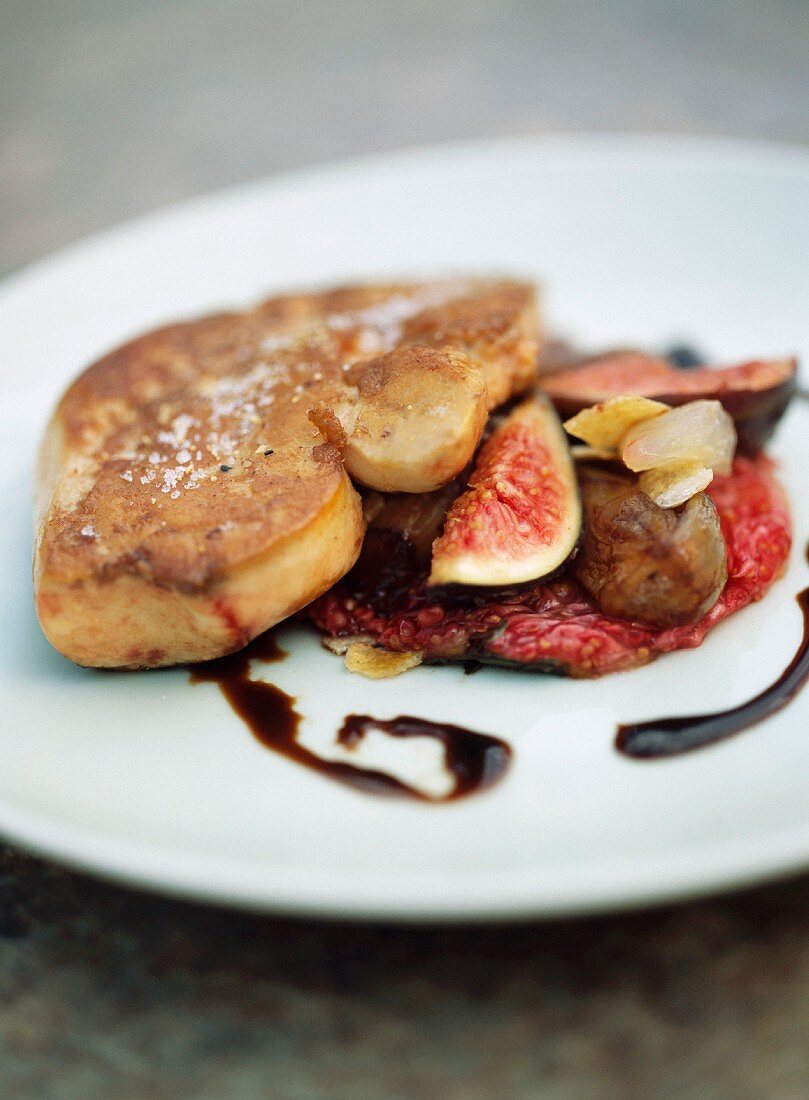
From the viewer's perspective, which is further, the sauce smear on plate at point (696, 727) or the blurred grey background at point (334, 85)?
the blurred grey background at point (334, 85)

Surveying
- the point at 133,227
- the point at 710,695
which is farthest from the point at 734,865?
the point at 133,227

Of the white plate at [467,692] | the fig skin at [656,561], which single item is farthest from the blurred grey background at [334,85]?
the fig skin at [656,561]

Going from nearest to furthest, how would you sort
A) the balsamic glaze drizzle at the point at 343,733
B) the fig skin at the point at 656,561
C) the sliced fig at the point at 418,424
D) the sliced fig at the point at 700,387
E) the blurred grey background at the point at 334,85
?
the balsamic glaze drizzle at the point at 343,733 → the fig skin at the point at 656,561 → the sliced fig at the point at 418,424 → the sliced fig at the point at 700,387 → the blurred grey background at the point at 334,85

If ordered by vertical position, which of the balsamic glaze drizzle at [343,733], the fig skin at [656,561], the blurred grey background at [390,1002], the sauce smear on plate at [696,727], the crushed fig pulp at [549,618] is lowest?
the blurred grey background at [390,1002]

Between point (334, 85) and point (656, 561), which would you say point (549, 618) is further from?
point (334, 85)

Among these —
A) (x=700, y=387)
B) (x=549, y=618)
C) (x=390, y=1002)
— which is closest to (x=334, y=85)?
(x=700, y=387)

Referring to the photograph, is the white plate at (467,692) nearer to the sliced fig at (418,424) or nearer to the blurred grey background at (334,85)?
the sliced fig at (418,424)

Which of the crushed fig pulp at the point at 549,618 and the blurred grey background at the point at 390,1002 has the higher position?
the crushed fig pulp at the point at 549,618

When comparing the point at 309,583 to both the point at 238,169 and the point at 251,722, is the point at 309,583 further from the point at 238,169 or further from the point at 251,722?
the point at 238,169
